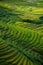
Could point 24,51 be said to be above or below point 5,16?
below

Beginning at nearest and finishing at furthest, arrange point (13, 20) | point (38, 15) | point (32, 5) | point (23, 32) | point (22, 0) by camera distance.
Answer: point (23, 32) < point (13, 20) < point (38, 15) < point (32, 5) < point (22, 0)

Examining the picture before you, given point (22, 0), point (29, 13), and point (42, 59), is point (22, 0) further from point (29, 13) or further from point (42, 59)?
point (42, 59)

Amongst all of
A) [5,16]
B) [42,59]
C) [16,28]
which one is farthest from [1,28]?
[42,59]

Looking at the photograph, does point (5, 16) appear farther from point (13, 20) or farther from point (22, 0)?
point (22, 0)

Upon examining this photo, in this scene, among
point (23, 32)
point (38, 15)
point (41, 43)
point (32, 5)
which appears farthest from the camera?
point (32, 5)

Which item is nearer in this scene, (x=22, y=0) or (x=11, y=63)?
(x=11, y=63)

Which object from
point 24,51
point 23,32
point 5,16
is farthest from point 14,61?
point 5,16
